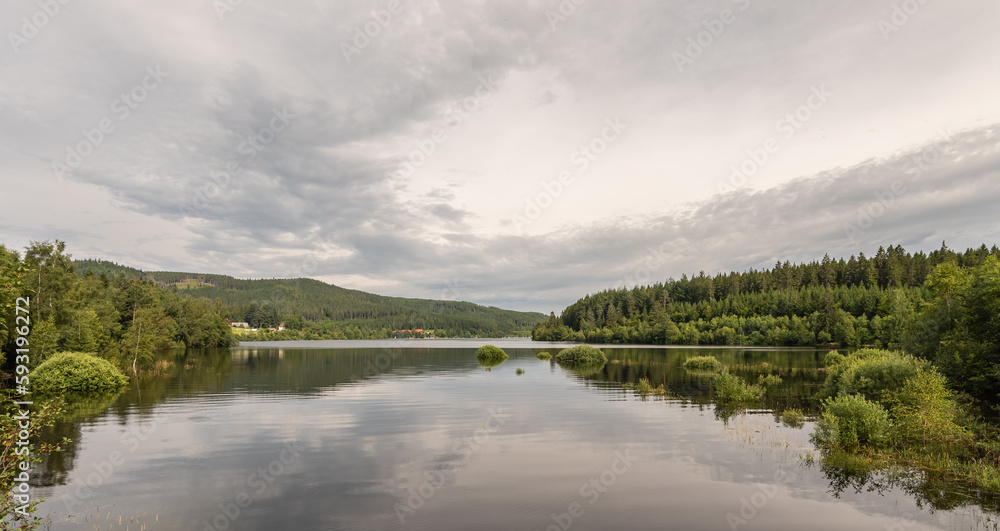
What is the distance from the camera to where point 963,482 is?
70.7 ft

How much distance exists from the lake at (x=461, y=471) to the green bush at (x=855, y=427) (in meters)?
1.63

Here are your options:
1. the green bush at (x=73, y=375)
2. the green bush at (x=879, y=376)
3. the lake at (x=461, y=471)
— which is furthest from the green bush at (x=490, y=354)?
the green bush at (x=879, y=376)

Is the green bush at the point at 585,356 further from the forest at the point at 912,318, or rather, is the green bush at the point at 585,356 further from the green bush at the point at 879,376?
the green bush at the point at 879,376

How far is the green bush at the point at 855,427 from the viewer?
2719cm

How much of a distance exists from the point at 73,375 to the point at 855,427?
70.0m

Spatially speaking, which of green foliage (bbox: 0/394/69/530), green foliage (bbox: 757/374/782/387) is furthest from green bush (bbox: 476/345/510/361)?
green foliage (bbox: 0/394/69/530)

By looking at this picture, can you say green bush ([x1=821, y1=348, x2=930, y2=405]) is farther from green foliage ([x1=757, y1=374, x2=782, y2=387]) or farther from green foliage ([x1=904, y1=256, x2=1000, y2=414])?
green foliage ([x1=757, y1=374, x2=782, y2=387])

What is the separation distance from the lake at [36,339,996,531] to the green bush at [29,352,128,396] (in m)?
7.90

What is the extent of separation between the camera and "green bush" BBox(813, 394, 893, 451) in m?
27.2

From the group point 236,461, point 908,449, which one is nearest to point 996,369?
point 908,449

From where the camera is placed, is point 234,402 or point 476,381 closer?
point 234,402

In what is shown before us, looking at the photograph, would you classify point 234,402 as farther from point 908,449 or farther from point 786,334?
point 786,334

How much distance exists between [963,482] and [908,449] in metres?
5.19

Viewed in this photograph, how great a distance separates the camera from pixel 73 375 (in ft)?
167
